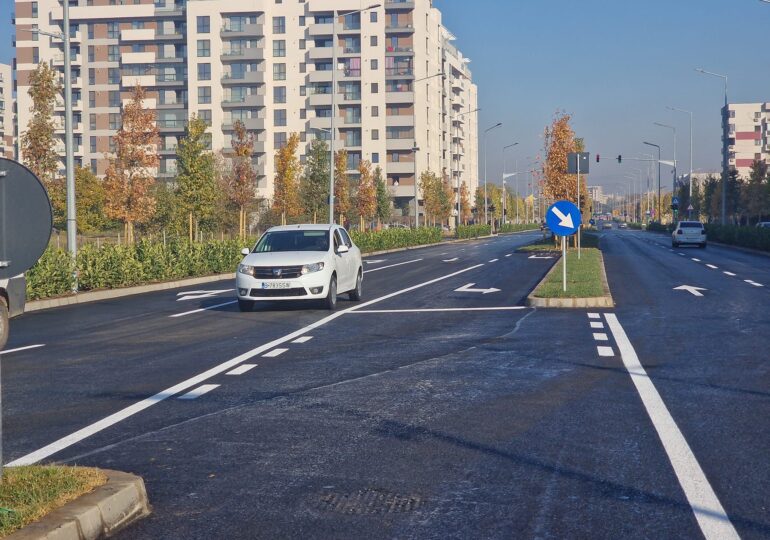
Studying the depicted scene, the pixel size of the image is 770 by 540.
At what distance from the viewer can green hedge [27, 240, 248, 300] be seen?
852 inches

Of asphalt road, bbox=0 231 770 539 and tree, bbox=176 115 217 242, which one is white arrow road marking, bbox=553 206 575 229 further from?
tree, bbox=176 115 217 242

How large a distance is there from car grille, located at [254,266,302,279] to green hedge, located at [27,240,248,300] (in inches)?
233

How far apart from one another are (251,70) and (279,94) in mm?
3855

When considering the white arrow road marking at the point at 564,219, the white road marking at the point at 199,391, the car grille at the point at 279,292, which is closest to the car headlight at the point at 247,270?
the car grille at the point at 279,292

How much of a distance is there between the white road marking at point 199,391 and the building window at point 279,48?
94.6 metres

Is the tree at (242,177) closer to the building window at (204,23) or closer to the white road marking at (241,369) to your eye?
the building window at (204,23)

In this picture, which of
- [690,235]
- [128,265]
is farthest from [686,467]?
[690,235]

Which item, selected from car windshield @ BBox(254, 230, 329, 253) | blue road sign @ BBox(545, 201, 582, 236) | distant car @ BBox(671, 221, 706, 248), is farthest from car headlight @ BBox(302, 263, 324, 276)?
distant car @ BBox(671, 221, 706, 248)

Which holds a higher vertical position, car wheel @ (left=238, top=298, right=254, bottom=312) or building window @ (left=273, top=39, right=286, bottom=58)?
building window @ (left=273, top=39, right=286, bottom=58)

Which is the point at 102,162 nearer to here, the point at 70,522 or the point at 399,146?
the point at 399,146

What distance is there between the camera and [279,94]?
333ft

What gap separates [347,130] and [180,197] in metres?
50.5

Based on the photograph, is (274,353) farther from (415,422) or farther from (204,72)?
(204,72)

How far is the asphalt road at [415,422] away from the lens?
17.3 feet
